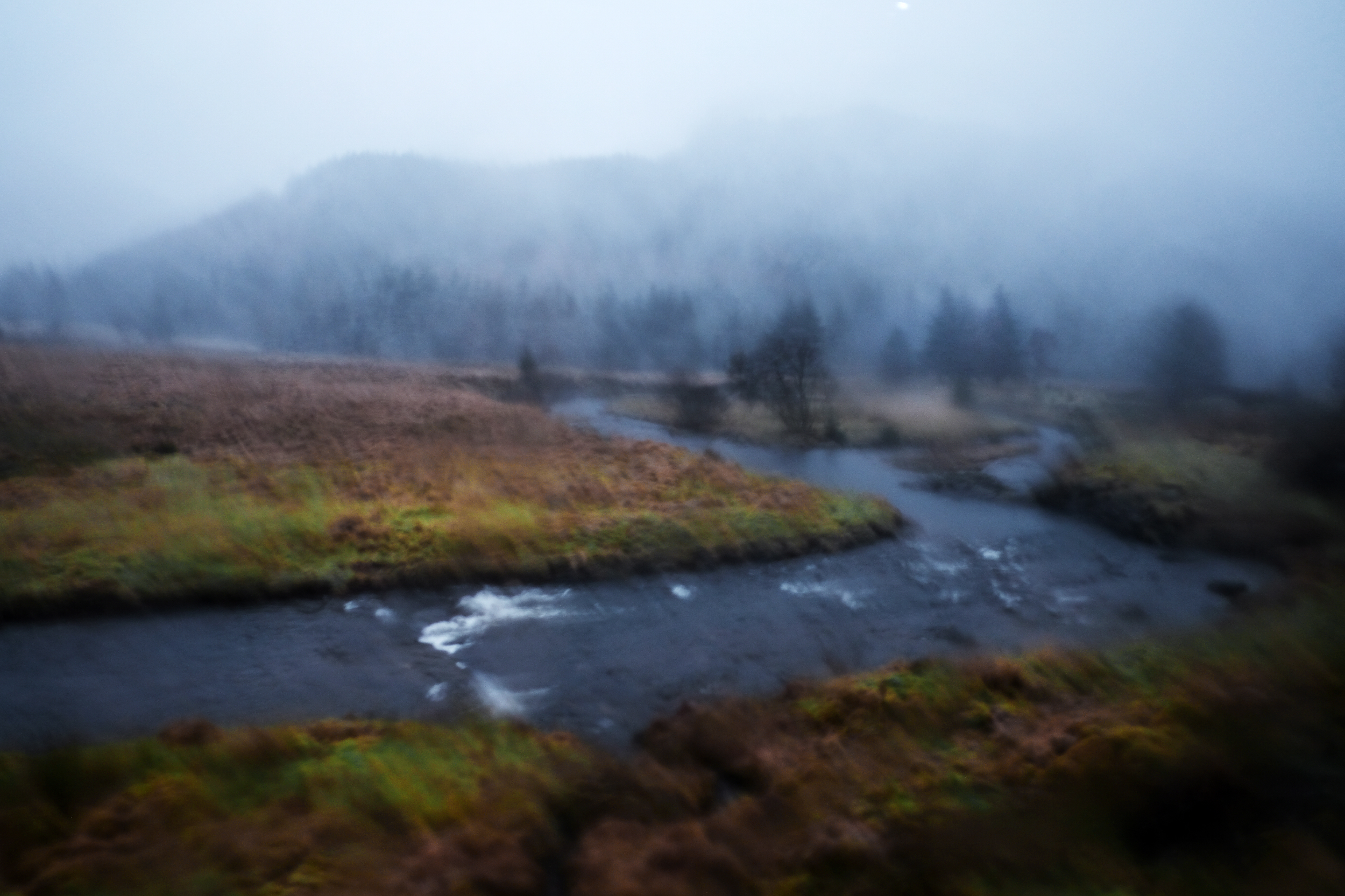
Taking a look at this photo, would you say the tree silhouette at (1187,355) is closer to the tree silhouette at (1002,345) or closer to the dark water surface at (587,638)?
the dark water surface at (587,638)

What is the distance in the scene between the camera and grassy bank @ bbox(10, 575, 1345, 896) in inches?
183

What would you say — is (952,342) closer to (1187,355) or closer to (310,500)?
(1187,355)

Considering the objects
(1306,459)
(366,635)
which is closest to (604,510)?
(366,635)

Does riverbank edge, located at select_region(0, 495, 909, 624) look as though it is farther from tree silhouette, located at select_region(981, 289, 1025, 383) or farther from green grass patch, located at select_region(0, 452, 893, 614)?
tree silhouette, located at select_region(981, 289, 1025, 383)

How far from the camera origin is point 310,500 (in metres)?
14.8

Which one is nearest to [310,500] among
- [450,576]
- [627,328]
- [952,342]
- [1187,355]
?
[450,576]

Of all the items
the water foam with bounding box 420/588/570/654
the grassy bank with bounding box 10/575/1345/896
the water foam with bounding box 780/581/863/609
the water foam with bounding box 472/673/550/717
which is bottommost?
the water foam with bounding box 780/581/863/609

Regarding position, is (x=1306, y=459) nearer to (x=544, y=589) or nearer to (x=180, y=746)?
(x=544, y=589)

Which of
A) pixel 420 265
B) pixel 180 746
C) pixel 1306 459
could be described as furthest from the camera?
pixel 420 265

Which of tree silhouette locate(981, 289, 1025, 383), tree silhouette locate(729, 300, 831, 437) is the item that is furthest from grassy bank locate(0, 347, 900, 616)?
tree silhouette locate(981, 289, 1025, 383)

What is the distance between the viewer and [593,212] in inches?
4141

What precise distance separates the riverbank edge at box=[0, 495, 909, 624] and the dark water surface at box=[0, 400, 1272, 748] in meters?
0.29

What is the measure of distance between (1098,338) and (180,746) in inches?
782

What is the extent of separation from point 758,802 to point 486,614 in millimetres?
7123
